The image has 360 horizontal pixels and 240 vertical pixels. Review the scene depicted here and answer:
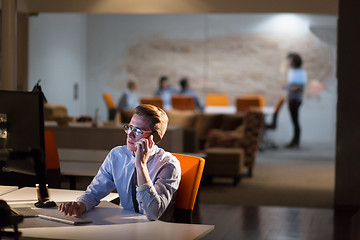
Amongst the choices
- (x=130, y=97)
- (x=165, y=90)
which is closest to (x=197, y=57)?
(x=165, y=90)

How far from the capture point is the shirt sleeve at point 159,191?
3352mm

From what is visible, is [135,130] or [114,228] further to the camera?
[135,130]

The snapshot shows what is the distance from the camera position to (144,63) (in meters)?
14.5

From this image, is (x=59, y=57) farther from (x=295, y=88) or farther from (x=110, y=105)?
(x=295, y=88)

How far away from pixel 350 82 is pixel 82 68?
6942mm

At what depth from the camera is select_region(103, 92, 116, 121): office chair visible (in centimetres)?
Result: 1366

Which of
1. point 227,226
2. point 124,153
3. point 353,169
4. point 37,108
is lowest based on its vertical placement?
point 227,226

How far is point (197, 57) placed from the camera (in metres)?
14.9

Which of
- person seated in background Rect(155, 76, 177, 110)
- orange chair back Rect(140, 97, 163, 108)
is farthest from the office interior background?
orange chair back Rect(140, 97, 163, 108)

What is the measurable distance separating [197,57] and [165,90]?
3.06 ft

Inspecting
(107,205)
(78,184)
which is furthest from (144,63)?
(107,205)

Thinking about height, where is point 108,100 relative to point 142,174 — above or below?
above

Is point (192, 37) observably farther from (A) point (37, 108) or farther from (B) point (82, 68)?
(A) point (37, 108)

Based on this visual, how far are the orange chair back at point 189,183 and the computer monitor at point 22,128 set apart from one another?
0.92m
